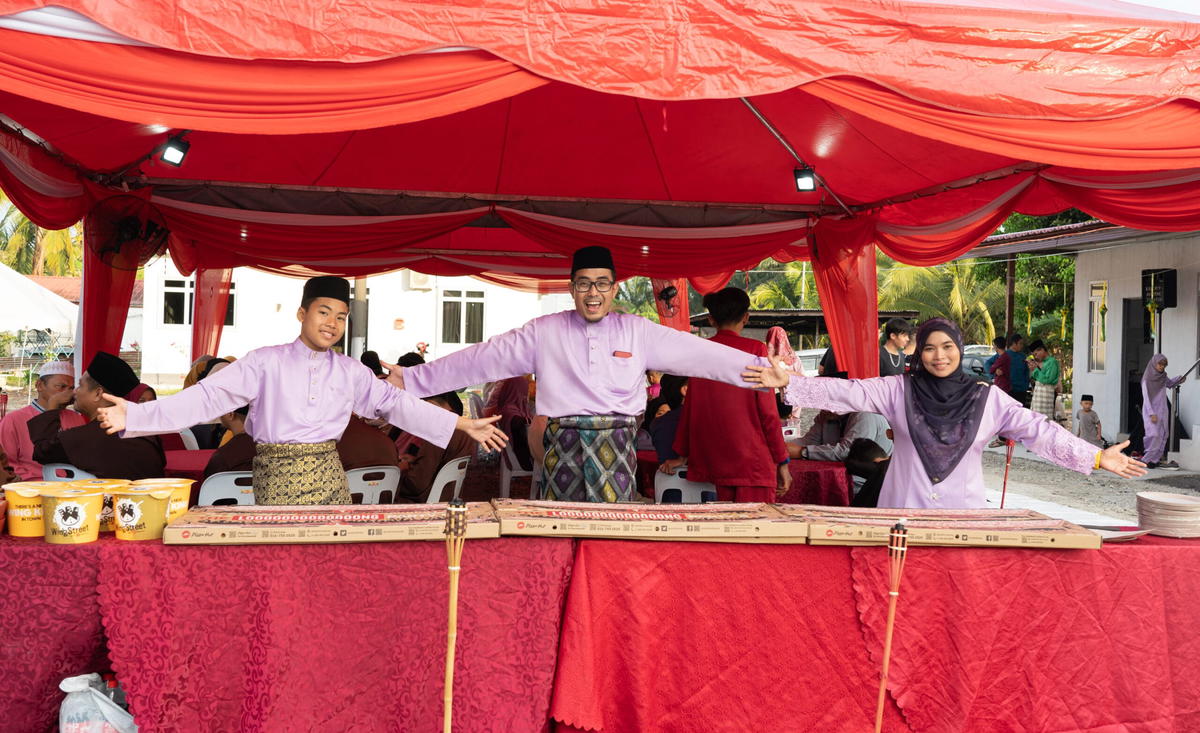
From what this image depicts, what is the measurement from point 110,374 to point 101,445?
48 cm

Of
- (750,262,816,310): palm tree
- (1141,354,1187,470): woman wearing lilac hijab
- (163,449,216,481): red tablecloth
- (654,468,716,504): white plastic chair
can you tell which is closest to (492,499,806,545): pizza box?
(654,468,716,504): white plastic chair

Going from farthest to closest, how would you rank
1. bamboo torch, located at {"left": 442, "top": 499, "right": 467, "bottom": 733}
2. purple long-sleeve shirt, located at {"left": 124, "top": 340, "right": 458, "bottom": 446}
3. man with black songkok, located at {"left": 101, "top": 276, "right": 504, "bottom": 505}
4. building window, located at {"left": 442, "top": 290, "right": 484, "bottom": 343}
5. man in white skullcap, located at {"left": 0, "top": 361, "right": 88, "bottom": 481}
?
building window, located at {"left": 442, "top": 290, "right": 484, "bottom": 343}, man in white skullcap, located at {"left": 0, "top": 361, "right": 88, "bottom": 481}, man with black songkok, located at {"left": 101, "top": 276, "right": 504, "bottom": 505}, purple long-sleeve shirt, located at {"left": 124, "top": 340, "right": 458, "bottom": 446}, bamboo torch, located at {"left": 442, "top": 499, "right": 467, "bottom": 733}

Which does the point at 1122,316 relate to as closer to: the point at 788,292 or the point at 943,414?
the point at 943,414

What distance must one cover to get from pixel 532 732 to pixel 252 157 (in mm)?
4503

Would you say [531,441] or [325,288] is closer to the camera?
[325,288]

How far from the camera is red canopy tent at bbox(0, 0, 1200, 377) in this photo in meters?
2.50

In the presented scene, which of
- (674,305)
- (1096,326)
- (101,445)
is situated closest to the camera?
(101,445)

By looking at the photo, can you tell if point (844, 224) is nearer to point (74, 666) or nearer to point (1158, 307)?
point (74, 666)

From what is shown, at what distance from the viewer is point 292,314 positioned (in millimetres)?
18172

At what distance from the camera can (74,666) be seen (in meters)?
2.38

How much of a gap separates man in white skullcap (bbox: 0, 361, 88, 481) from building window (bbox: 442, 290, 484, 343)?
1440cm

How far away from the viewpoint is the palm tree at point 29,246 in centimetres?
2388

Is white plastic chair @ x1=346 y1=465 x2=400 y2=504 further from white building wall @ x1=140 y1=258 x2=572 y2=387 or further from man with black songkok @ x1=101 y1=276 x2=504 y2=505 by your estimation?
white building wall @ x1=140 y1=258 x2=572 y2=387

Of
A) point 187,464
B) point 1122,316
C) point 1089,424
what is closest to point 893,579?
point 187,464
